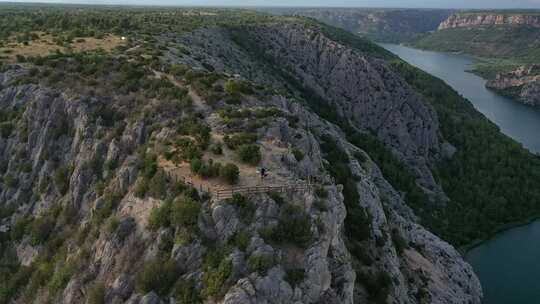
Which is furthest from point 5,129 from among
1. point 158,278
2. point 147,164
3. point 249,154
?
point 158,278

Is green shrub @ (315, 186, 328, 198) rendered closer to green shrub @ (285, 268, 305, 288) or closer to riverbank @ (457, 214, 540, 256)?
green shrub @ (285, 268, 305, 288)

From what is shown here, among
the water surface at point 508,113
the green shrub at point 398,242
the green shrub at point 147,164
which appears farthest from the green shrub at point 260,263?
the water surface at point 508,113

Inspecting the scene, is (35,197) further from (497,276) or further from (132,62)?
(497,276)

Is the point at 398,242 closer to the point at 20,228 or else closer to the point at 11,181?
the point at 20,228

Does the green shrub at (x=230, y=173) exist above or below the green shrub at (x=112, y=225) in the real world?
above

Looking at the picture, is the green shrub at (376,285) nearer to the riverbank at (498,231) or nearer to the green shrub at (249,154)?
the green shrub at (249,154)

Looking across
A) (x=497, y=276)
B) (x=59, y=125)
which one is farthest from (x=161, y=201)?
(x=497, y=276)

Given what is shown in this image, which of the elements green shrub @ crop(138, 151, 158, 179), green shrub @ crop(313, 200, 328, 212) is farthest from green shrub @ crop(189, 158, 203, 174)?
green shrub @ crop(313, 200, 328, 212)
